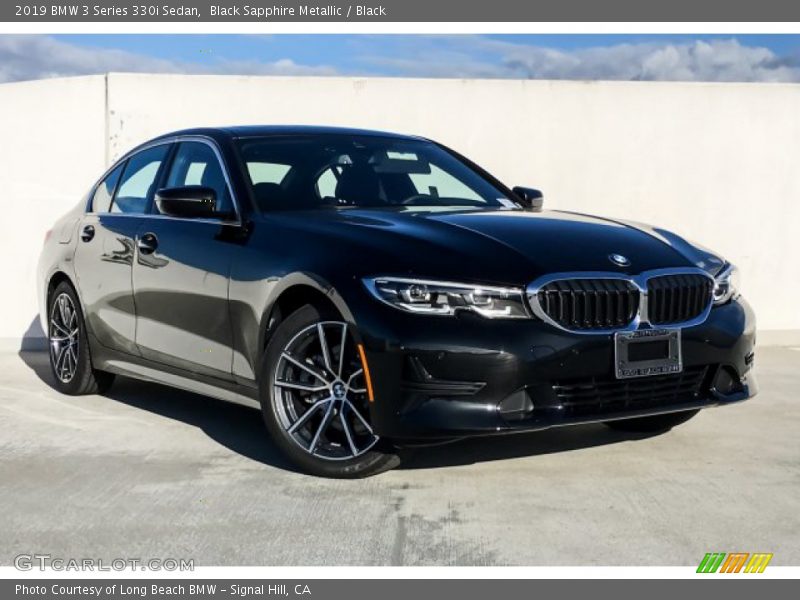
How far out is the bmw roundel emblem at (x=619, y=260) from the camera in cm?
539

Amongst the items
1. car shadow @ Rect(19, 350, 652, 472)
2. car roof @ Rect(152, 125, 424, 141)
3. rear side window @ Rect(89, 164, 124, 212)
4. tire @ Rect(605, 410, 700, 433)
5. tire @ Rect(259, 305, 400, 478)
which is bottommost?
car shadow @ Rect(19, 350, 652, 472)

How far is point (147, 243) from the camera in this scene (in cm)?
666

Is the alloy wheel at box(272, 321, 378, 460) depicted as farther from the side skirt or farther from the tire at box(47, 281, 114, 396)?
the tire at box(47, 281, 114, 396)

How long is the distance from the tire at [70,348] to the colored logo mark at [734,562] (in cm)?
440

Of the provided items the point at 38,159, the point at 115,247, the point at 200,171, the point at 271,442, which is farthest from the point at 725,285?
the point at 38,159

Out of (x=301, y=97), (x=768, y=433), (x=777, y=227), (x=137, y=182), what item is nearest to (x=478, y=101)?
(x=301, y=97)

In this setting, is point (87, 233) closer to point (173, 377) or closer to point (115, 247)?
point (115, 247)

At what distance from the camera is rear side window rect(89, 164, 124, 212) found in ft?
24.9

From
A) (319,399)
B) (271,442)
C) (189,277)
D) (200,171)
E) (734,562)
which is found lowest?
(271,442)

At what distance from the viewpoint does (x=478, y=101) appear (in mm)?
11031

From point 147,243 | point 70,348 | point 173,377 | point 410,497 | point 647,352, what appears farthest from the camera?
point 70,348

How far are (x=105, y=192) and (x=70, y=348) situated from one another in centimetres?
99

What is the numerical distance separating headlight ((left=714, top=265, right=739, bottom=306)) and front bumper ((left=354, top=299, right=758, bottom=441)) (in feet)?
2.69

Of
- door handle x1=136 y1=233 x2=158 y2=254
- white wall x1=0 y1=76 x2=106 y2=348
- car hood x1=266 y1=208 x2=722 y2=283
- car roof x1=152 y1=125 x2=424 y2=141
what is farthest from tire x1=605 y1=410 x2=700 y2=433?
white wall x1=0 y1=76 x2=106 y2=348
